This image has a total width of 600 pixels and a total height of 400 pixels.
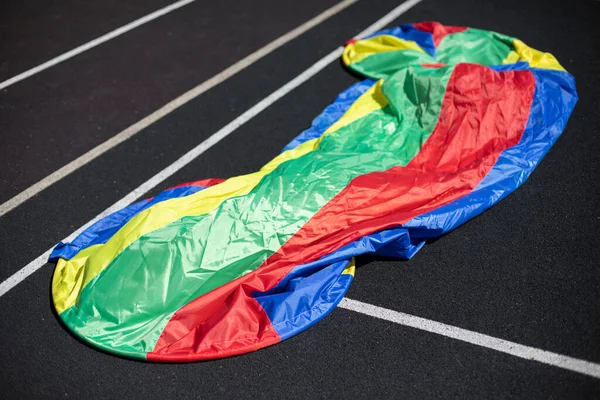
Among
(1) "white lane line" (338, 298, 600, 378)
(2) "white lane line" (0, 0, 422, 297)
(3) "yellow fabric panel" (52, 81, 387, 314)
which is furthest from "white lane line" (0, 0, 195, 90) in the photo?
(1) "white lane line" (338, 298, 600, 378)

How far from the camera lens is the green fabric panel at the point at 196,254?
4090 mm

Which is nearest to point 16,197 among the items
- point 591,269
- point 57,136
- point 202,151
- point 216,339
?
point 57,136

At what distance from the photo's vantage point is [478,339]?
4.04m

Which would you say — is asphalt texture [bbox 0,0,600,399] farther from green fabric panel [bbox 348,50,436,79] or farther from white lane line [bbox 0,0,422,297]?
green fabric panel [bbox 348,50,436,79]

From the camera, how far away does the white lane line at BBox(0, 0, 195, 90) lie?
292 inches

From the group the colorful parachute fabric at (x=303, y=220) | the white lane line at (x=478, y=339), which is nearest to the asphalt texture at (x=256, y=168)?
the white lane line at (x=478, y=339)

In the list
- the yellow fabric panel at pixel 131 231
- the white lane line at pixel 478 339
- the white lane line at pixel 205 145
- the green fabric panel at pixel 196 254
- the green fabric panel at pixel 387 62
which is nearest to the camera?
the white lane line at pixel 478 339

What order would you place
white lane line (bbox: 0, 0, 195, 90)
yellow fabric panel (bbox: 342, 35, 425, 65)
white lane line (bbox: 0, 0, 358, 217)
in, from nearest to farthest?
white lane line (bbox: 0, 0, 358, 217) < yellow fabric panel (bbox: 342, 35, 425, 65) < white lane line (bbox: 0, 0, 195, 90)

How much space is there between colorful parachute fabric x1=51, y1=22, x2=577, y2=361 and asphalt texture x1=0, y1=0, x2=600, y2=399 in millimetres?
172

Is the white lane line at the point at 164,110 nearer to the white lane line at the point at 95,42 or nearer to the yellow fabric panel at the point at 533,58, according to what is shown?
the white lane line at the point at 95,42

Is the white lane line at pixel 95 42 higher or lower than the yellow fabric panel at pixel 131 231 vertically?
higher

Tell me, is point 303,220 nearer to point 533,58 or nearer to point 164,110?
point 164,110

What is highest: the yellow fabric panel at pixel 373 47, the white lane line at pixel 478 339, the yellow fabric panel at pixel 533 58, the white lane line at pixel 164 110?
the white lane line at pixel 164 110

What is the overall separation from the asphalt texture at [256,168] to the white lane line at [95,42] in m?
0.13
